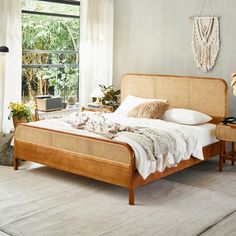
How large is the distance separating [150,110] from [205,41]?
3.94ft

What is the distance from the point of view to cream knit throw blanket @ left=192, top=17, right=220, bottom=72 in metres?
5.75

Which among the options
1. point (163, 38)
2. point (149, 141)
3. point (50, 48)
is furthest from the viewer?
point (50, 48)

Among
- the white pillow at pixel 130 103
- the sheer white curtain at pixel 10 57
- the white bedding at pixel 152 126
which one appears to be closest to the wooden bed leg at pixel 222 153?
the white bedding at pixel 152 126

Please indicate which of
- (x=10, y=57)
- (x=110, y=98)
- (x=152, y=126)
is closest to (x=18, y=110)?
(x=10, y=57)

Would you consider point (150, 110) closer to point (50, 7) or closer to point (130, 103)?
point (130, 103)

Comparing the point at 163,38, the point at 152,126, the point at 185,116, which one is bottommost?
the point at 152,126

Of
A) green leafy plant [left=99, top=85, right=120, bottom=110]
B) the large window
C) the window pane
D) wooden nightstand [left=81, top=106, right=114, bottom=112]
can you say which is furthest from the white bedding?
the window pane

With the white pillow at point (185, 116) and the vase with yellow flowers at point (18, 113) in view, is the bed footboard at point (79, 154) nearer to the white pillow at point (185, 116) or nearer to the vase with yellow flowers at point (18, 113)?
the vase with yellow flowers at point (18, 113)

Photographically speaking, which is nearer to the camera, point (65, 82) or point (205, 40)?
point (205, 40)

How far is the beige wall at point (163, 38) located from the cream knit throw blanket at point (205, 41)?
7 centimetres

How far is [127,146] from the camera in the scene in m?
4.02

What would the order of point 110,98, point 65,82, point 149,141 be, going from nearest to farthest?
point 149,141
point 110,98
point 65,82

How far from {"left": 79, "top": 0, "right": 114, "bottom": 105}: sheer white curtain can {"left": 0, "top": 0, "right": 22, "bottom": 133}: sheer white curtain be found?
1228 millimetres

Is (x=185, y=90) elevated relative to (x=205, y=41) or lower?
lower
